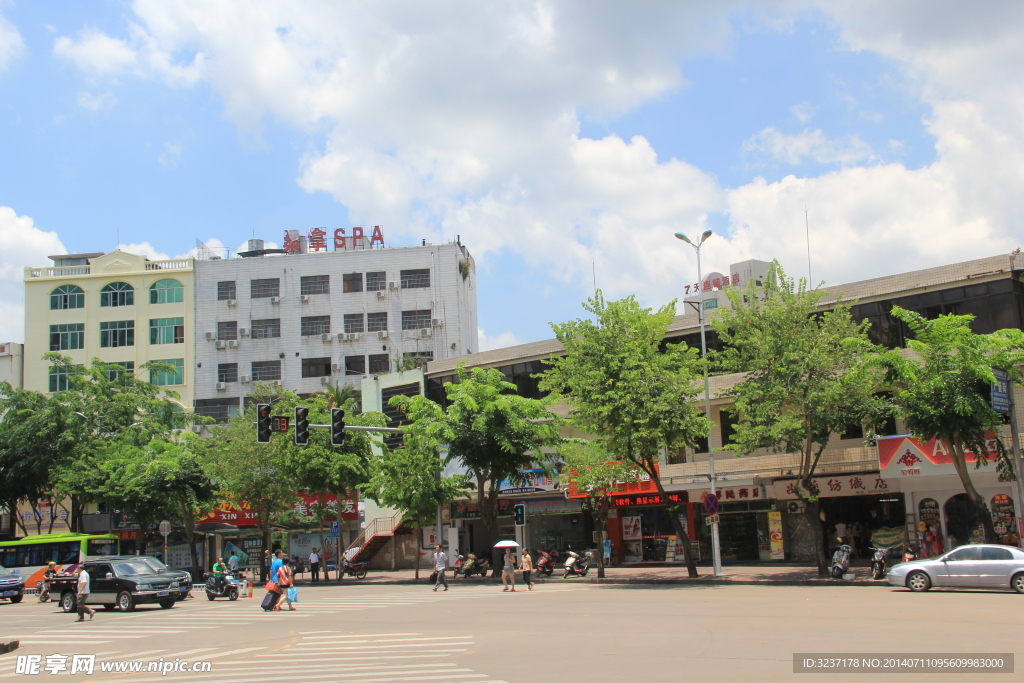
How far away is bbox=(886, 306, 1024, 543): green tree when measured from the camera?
24.5 m

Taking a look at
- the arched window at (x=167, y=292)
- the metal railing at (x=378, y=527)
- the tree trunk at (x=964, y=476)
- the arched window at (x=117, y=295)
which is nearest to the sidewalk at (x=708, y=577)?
the tree trunk at (x=964, y=476)

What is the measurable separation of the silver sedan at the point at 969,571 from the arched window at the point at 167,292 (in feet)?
175

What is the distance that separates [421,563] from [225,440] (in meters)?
11.8

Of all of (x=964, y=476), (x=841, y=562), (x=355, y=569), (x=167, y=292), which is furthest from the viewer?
(x=167, y=292)

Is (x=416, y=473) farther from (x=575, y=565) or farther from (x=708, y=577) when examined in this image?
(x=708, y=577)

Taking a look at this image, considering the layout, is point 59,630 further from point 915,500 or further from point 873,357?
point 915,500

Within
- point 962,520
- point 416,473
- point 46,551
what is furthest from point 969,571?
point 46,551

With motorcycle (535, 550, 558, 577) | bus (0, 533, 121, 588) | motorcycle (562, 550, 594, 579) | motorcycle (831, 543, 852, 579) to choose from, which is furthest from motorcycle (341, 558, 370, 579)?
motorcycle (831, 543, 852, 579)

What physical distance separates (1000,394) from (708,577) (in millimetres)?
11728

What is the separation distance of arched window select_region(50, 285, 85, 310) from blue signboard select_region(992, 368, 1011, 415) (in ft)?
194

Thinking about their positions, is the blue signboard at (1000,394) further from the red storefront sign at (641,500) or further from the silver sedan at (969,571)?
the red storefront sign at (641,500)

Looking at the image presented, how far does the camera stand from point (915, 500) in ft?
99.8

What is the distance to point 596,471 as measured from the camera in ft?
105

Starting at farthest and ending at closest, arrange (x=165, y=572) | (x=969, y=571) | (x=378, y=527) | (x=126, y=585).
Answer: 1. (x=378, y=527)
2. (x=165, y=572)
3. (x=126, y=585)
4. (x=969, y=571)
